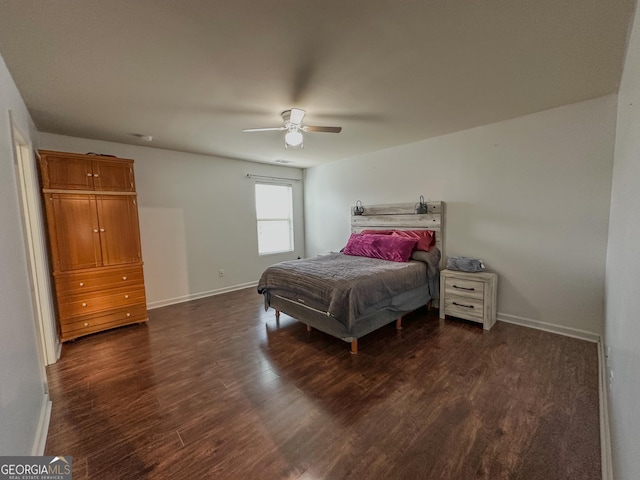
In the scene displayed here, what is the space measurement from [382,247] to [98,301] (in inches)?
145

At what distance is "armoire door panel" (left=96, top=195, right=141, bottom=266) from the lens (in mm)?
3164

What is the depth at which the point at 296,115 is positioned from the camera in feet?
8.56

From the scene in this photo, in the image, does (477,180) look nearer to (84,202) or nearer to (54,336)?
(84,202)

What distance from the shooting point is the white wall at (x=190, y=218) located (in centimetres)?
393

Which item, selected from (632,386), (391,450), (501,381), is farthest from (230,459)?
(501,381)

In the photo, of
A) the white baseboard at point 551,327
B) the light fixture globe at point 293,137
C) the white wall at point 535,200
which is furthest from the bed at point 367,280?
the light fixture globe at point 293,137

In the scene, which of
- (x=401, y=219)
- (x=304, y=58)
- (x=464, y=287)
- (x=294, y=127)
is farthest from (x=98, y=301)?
(x=464, y=287)

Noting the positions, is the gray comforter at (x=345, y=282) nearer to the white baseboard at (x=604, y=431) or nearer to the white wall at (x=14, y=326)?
the white baseboard at (x=604, y=431)

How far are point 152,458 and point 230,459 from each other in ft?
1.48

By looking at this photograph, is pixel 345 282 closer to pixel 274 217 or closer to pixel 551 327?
pixel 551 327

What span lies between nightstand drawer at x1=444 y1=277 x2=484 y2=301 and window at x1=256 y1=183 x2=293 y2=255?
352cm

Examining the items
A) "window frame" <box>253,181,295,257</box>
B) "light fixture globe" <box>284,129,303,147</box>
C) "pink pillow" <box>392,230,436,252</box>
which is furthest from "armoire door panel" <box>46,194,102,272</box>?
"pink pillow" <box>392,230,436,252</box>

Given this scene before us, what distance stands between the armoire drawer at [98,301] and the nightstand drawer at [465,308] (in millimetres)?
3990

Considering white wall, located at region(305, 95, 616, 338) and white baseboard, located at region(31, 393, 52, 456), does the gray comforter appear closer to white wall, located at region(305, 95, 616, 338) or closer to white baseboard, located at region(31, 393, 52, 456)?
white wall, located at region(305, 95, 616, 338)
